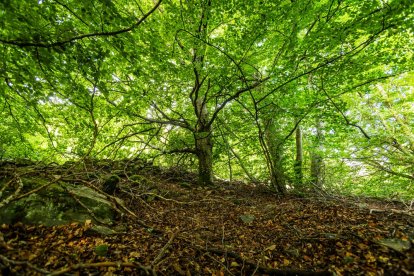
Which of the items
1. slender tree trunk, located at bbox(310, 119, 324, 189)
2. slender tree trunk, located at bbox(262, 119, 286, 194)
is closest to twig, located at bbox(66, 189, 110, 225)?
slender tree trunk, located at bbox(262, 119, 286, 194)

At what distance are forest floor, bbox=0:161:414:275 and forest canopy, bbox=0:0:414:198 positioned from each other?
152 cm

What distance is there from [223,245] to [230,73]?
3822 mm

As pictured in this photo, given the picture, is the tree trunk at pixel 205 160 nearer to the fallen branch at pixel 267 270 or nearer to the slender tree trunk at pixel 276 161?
the slender tree trunk at pixel 276 161

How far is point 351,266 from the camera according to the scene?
91.0 inches

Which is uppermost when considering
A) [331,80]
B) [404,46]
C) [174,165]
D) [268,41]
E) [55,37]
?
[268,41]

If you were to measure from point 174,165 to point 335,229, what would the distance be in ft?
19.9

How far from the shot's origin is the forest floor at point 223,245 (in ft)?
7.18

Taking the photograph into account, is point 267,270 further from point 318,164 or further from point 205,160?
point 318,164

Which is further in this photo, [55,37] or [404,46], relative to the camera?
[404,46]

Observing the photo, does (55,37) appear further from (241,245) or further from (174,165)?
(174,165)

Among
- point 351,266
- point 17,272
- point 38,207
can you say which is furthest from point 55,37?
point 351,266

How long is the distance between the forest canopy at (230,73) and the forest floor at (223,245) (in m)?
1.52

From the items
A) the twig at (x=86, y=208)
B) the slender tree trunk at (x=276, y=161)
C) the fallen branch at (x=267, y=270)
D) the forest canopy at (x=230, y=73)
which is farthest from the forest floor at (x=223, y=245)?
the slender tree trunk at (x=276, y=161)

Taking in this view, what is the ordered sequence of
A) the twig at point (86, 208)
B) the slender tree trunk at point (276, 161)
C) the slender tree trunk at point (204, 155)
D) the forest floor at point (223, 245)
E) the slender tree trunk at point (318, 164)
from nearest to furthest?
the forest floor at point (223, 245) < the twig at point (86, 208) < the slender tree trunk at point (276, 161) < the slender tree trunk at point (204, 155) < the slender tree trunk at point (318, 164)
